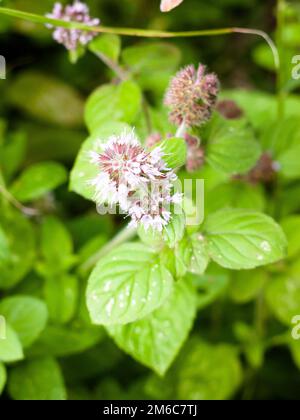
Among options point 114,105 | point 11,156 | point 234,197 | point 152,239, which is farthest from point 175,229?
point 11,156

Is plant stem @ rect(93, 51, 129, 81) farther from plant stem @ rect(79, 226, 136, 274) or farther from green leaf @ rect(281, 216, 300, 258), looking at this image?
green leaf @ rect(281, 216, 300, 258)

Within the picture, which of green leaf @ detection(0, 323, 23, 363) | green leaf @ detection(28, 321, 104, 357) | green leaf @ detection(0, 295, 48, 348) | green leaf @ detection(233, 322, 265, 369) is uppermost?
green leaf @ detection(0, 295, 48, 348)

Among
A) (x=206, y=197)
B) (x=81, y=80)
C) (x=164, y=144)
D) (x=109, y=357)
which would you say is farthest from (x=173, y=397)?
(x=81, y=80)

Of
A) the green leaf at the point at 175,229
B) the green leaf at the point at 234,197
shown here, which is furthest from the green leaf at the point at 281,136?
the green leaf at the point at 175,229

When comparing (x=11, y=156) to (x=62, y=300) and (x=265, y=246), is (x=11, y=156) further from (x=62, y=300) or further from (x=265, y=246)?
(x=265, y=246)

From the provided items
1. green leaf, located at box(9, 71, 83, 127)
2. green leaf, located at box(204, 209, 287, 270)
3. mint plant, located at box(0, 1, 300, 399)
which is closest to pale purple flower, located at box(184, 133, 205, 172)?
mint plant, located at box(0, 1, 300, 399)

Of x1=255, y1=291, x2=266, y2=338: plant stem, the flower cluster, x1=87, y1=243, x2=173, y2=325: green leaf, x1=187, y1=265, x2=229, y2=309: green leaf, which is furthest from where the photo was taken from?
x1=255, y1=291, x2=266, y2=338: plant stem
